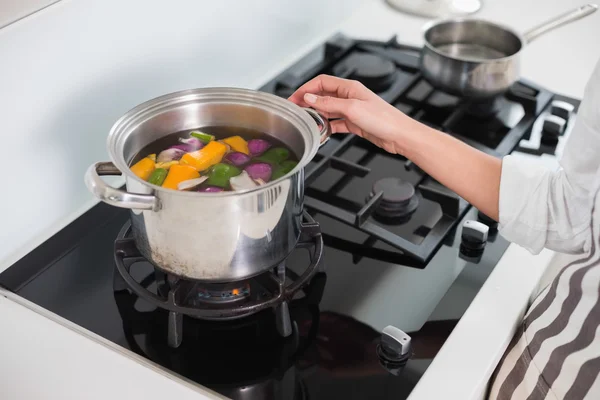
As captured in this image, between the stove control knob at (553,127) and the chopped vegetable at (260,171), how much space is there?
587 mm

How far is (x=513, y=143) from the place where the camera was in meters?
1.24

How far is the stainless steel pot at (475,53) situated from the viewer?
1.25m

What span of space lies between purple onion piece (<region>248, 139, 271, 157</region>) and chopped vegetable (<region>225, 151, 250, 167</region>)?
12mm

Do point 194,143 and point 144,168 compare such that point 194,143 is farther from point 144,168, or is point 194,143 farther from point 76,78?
point 76,78

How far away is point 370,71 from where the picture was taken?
4.62ft

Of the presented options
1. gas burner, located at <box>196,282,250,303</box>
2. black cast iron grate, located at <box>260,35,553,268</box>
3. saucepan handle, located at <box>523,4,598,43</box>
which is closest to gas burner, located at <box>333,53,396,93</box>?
black cast iron grate, located at <box>260,35,553,268</box>

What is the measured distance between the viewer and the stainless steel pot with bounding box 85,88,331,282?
786 millimetres

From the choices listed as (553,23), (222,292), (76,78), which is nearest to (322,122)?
(222,292)

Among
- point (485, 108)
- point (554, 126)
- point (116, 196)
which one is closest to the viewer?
point (116, 196)

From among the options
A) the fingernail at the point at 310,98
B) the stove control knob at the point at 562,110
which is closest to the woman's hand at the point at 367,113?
the fingernail at the point at 310,98

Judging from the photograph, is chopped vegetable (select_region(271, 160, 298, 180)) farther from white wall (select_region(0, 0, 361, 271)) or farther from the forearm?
white wall (select_region(0, 0, 361, 271))

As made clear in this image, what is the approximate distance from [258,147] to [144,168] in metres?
0.15

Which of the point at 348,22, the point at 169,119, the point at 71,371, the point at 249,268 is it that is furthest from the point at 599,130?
the point at 348,22

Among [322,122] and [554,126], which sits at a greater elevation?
[322,122]
